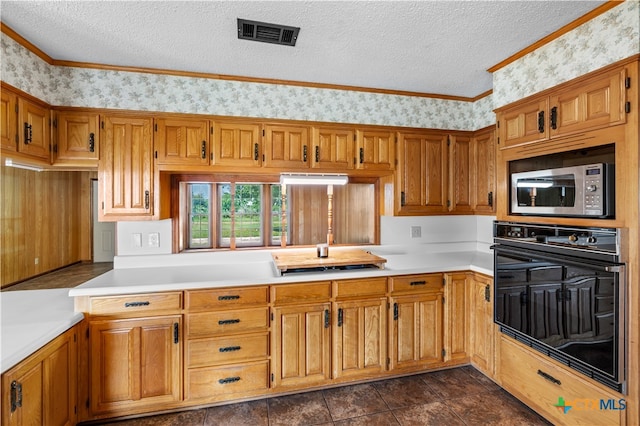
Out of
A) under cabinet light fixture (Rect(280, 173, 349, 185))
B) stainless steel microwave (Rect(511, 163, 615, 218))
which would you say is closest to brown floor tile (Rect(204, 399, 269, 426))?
under cabinet light fixture (Rect(280, 173, 349, 185))

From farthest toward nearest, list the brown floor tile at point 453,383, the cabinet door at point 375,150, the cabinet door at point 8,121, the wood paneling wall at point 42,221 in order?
the wood paneling wall at point 42,221 → the cabinet door at point 375,150 → the brown floor tile at point 453,383 → the cabinet door at point 8,121

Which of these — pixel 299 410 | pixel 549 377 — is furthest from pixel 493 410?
pixel 299 410

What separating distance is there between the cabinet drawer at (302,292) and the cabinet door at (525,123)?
1784mm

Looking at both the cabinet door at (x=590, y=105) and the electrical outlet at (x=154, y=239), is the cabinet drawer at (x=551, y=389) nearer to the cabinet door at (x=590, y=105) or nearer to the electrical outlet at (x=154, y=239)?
the cabinet door at (x=590, y=105)

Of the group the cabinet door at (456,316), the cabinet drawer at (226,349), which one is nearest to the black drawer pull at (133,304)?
the cabinet drawer at (226,349)

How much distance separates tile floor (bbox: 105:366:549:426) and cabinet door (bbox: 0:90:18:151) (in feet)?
6.36

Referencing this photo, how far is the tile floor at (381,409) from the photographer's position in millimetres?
2033

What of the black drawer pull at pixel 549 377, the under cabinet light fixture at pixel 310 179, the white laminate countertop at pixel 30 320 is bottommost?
the black drawer pull at pixel 549 377

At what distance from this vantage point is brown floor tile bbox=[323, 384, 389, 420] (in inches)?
83.6

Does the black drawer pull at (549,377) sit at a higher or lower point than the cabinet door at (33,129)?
lower

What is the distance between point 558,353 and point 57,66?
13.4 feet

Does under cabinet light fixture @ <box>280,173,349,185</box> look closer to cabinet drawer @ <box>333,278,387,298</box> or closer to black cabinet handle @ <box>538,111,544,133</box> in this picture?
cabinet drawer @ <box>333,278,387,298</box>

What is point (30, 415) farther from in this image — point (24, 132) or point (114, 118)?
point (114, 118)

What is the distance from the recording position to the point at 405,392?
7.72ft
